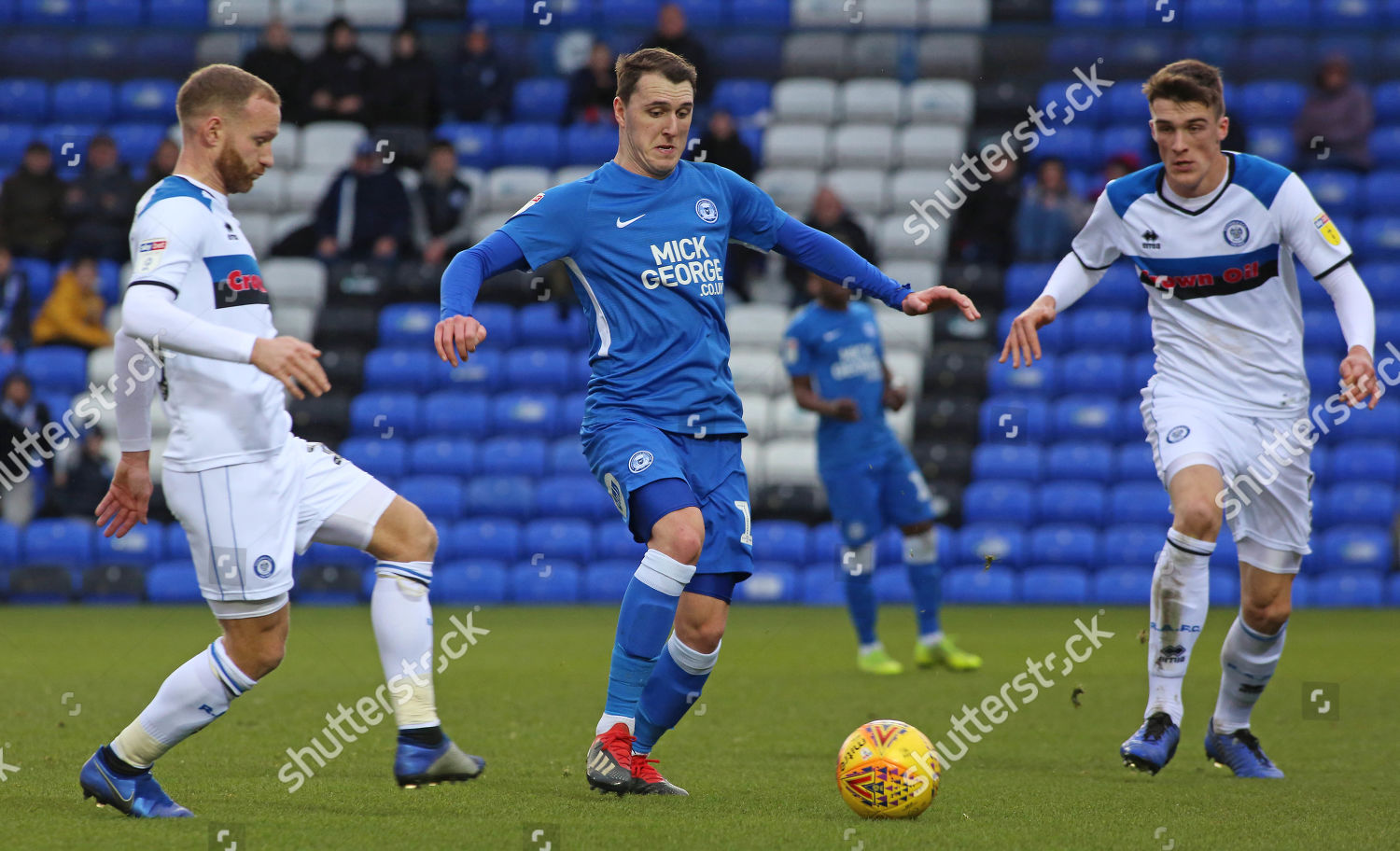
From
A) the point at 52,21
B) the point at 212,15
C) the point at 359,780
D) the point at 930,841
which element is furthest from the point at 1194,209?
the point at 52,21

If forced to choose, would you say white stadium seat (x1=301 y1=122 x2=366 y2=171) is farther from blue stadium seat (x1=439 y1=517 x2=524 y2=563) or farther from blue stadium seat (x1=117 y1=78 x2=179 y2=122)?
blue stadium seat (x1=439 y1=517 x2=524 y2=563)

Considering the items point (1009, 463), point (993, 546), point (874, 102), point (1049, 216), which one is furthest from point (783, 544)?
point (874, 102)

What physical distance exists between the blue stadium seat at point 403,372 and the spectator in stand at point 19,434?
2757 millimetres

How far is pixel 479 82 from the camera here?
15234 millimetres

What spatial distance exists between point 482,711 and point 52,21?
12.7 m

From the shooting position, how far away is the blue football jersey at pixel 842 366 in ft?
29.7

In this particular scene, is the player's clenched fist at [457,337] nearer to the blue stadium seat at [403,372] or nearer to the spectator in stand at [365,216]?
the blue stadium seat at [403,372]

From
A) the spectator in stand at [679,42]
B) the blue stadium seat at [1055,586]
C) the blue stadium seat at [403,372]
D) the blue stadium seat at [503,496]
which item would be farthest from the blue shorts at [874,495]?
the spectator in stand at [679,42]

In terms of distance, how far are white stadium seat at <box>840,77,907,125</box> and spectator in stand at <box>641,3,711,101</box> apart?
144 centimetres

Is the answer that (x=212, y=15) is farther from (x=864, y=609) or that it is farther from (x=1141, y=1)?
(x=864, y=609)

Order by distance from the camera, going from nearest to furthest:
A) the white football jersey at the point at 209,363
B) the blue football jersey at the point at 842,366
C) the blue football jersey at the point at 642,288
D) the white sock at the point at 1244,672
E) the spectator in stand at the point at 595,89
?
the white football jersey at the point at 209,363 → the blue football jersey at the point at 642,288 → the white sock at the point at 1244,672 → the blue football jersey at the point at 842,366 → the spectator in stand at the point at 595,89

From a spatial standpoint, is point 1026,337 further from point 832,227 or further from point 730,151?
point 730,151

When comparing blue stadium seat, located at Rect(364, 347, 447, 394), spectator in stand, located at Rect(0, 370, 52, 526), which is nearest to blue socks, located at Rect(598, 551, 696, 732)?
spectator in stand, located at Rect(0, 370, 52, 526)

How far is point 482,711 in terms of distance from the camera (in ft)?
22.8
